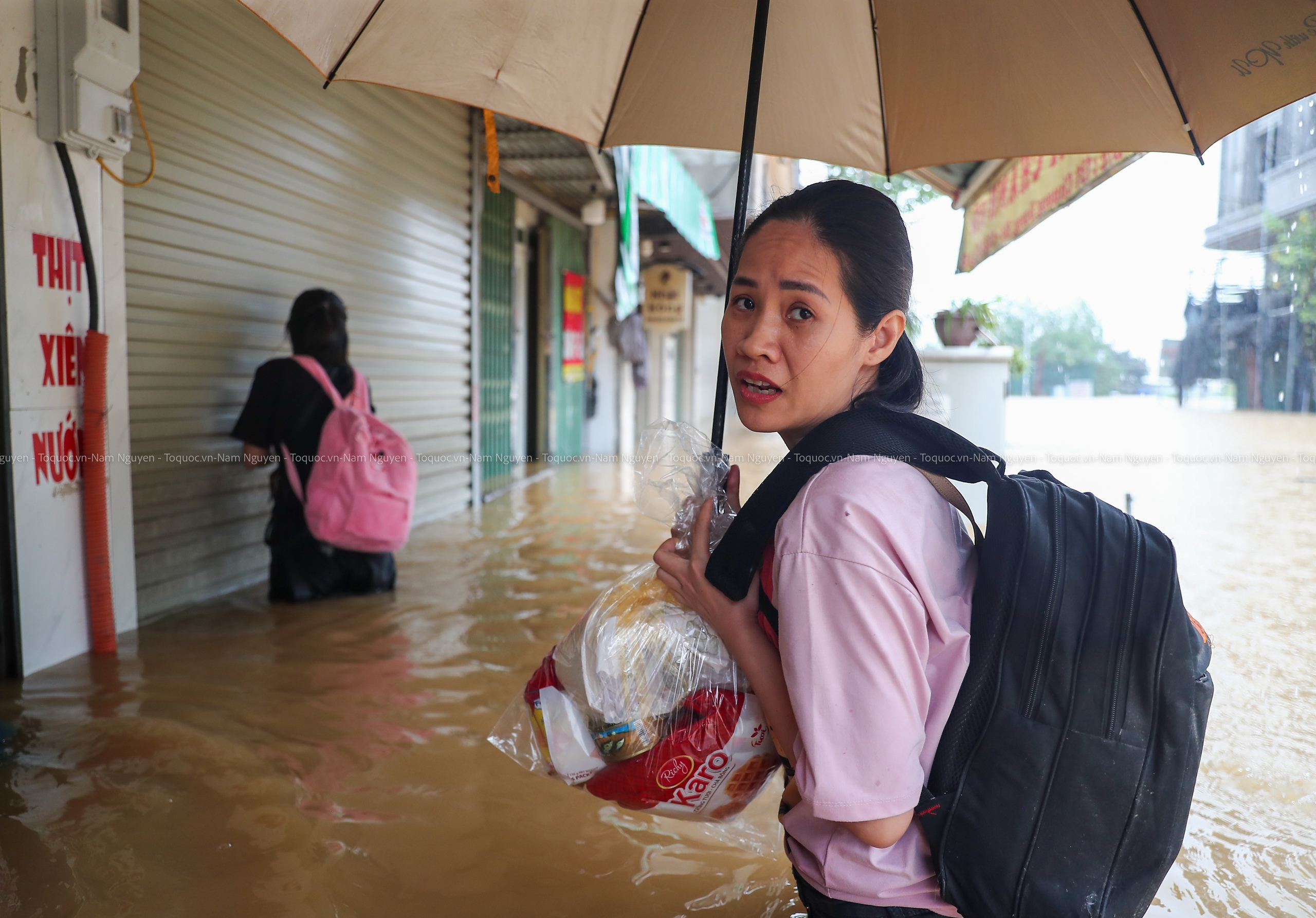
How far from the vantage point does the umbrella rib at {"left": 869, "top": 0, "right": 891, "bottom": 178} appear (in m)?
1.94

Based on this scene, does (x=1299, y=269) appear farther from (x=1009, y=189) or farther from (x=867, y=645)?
(x=867, y=645)

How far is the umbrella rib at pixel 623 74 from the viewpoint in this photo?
6.68 feet

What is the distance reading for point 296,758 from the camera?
2.58 meters

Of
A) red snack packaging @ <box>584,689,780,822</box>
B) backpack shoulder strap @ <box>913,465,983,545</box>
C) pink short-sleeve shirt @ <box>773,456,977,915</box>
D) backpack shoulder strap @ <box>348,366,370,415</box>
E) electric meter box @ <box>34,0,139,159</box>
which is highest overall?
electric meter box @ <box>34,0,139,159</box>

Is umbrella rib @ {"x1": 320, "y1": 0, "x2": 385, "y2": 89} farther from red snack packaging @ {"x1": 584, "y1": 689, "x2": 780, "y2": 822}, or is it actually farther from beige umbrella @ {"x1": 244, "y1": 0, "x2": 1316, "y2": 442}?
red snack packaging @ {"x1": 584, "y1": 689, "x2": 780, "y2": 822}

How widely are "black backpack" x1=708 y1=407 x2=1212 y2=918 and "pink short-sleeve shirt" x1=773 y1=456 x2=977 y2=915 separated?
0.06m

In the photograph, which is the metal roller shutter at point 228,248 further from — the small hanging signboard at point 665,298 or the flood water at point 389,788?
the small hanging signboard at point 665,298

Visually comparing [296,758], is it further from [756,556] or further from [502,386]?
[502,386]

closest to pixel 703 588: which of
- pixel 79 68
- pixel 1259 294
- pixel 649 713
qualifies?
pixel 649 713

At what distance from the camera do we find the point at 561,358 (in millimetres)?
10820

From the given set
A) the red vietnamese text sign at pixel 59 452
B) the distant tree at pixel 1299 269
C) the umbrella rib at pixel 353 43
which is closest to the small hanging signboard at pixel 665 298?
the distant tree at pixel 1299 269

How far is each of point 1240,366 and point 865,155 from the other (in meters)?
11.4

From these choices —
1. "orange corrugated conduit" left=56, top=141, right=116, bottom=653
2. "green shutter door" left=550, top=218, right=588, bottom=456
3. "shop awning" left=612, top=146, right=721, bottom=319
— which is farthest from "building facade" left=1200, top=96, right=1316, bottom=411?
"green shutter door" left=550, top=218, right=588, bottom=456

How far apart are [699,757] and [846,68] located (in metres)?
1.65
